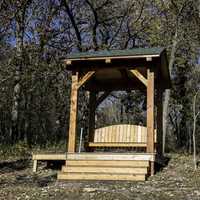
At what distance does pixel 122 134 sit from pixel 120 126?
0.99 ft

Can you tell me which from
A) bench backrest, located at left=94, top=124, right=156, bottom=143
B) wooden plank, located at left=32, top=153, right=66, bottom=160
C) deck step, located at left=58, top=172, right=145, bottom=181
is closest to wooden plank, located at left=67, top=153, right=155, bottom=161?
wooden plank, located at left=32, top=153, right=66, bottom=160

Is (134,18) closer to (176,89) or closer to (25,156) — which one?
(176,89)

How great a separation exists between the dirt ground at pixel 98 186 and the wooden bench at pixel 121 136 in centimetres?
139

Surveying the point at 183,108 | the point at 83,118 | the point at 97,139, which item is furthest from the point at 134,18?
the point at 97,139

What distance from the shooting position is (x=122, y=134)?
1625 cm

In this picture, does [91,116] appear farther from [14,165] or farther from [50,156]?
[14,165]

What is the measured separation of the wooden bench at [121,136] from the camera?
1591cm

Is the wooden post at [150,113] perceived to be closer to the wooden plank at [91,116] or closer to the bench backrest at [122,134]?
the bench backrest at [122,134]

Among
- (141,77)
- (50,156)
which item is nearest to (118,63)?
(141,77)

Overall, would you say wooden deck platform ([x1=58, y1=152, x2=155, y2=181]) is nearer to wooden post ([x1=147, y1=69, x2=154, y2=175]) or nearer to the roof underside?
wooden post ([x1=147, y1=69, x2=154, y2=175])

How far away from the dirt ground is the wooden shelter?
0.55 meters

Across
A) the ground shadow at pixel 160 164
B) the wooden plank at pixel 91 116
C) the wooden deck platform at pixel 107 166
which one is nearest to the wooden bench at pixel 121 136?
the wooden plank at pixel 91 116

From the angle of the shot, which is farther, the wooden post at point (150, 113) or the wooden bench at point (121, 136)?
the wooden bench at point (121, 136)

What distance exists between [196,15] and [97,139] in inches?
355
